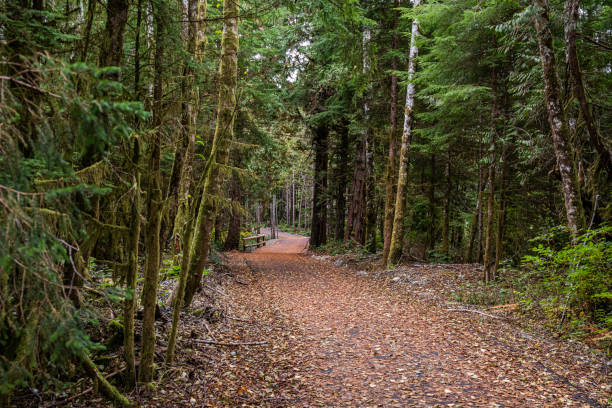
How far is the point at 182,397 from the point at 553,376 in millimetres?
4790

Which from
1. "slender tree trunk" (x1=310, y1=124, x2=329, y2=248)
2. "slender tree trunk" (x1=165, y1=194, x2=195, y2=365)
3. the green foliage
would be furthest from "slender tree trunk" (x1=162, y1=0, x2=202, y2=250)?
"slender tree trunk" (x1=310, y1=124, x2=329, y2=248)

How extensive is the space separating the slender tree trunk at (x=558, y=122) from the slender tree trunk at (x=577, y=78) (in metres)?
0.31

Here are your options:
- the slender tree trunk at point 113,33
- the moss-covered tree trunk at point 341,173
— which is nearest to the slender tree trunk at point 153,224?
the slender tree trunk at point 113,33

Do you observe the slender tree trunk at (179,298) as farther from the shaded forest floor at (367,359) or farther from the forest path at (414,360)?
the forest path at (414,360)

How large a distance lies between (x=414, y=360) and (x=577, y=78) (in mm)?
6190

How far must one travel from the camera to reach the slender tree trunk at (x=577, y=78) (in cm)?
675

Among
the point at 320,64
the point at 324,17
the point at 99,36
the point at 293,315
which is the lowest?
the point at 293,315

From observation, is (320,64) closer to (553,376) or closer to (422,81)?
(422,81)

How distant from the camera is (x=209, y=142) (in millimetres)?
7379

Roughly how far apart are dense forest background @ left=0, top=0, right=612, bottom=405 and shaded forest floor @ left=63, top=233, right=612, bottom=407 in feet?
2.54

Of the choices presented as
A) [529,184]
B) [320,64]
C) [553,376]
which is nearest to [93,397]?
[553,376]

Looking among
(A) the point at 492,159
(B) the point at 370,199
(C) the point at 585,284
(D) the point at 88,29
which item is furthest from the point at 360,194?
(D) the point at 88,29

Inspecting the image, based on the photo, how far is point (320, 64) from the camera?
17.7 m

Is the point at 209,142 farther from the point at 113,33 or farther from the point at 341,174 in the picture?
the point at 341,174
